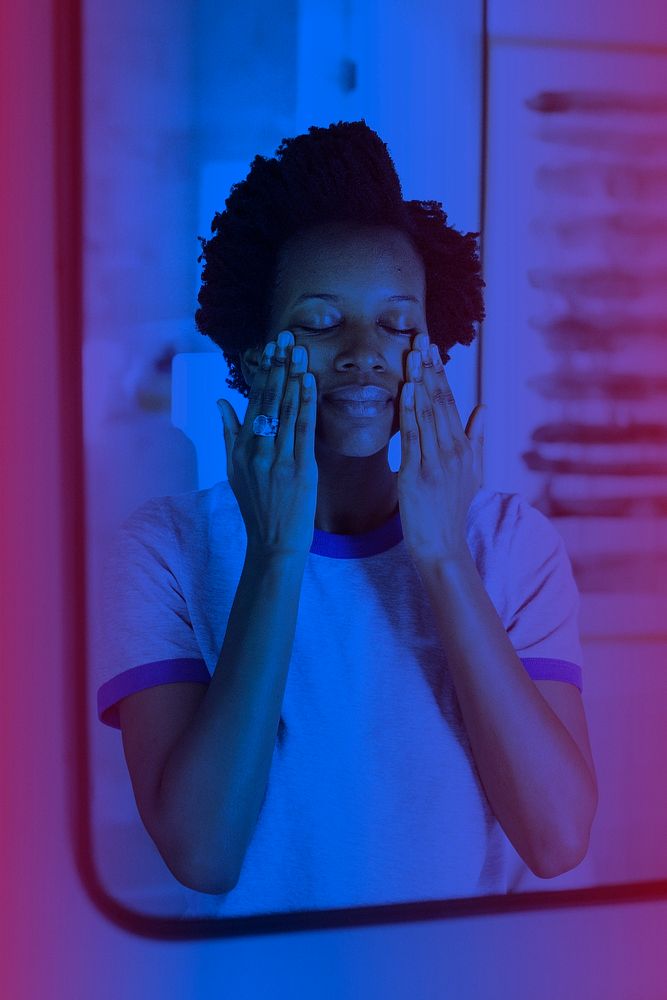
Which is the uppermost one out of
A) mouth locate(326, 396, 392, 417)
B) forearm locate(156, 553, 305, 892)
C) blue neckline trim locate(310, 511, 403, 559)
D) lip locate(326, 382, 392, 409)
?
lip locate(326, 382, 392, 409)

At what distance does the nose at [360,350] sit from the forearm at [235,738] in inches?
7.5

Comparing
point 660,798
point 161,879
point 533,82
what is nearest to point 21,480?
point 161,879

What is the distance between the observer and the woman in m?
0.79

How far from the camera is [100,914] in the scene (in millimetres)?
826

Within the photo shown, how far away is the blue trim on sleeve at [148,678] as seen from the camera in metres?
0.78

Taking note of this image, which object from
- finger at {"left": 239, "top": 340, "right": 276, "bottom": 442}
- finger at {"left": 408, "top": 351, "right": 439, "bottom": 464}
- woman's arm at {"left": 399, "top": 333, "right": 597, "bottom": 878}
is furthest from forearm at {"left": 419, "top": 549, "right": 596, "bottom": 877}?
finger at {"left": 239, "top": 340, "right": 276, "bottom": 442}

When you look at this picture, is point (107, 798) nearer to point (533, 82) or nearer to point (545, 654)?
point (545, 654)

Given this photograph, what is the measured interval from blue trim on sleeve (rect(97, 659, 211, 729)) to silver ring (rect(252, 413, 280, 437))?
22 centimetres

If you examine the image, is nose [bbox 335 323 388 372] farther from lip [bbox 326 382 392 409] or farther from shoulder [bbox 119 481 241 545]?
shoulder [bbox 119 481 241 545]

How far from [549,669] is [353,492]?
0.87 feet

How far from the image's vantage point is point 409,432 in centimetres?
82

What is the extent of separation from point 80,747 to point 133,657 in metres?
0.11

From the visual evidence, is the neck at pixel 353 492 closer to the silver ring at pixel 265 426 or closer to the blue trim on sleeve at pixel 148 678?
the silver ring at pixel 265 426

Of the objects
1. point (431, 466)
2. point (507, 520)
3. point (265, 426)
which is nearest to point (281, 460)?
point (265, 426)
